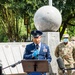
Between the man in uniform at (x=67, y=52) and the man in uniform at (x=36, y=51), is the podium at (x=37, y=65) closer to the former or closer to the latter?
the man in uniform at (x=36, y=51)

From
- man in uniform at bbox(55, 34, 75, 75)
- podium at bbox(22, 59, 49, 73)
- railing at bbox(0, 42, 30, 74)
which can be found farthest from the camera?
railing at bbox(0, 42, 30, 74)

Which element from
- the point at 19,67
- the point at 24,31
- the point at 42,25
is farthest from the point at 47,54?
the point at 24,31

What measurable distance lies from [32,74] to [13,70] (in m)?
8.70

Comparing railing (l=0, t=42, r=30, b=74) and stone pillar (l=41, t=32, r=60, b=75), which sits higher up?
stone pillar (l=41, t=32, r=60, b=75)

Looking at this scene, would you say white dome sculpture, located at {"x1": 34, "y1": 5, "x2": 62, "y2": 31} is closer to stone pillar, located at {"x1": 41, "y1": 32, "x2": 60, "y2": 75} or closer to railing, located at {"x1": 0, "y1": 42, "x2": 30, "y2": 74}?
stone pillar, located at {"x1": 41, "y1": 32, "x2": 60, "y2": 75}

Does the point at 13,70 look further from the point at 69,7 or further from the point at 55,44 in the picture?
the point at 69,7

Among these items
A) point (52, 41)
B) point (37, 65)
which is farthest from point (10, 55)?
point (37, 65)

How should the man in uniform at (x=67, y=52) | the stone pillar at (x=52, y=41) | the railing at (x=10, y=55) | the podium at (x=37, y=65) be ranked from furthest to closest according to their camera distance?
1. the railing at (x=10, y=55)
2. the stone pillar at (x=52, y=41)
3. the man in uniform at (x=67, y=52)
4. the podium at (x=37, y=65)

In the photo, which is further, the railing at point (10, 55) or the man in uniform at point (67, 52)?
the railing at point (10, 55)

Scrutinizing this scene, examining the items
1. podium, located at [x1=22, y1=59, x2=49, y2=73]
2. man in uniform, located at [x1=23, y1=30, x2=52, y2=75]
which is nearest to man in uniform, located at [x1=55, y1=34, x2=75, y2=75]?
man in uniform, located at [x1=23, y1=30, x2=52, y2=75]

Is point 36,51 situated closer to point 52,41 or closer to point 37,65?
point 37,65

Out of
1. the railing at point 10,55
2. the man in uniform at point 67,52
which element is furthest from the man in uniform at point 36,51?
the railing at point 10,55

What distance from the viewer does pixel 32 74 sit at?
7.78 meters

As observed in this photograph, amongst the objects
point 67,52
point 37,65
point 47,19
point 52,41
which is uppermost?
point 47,19
